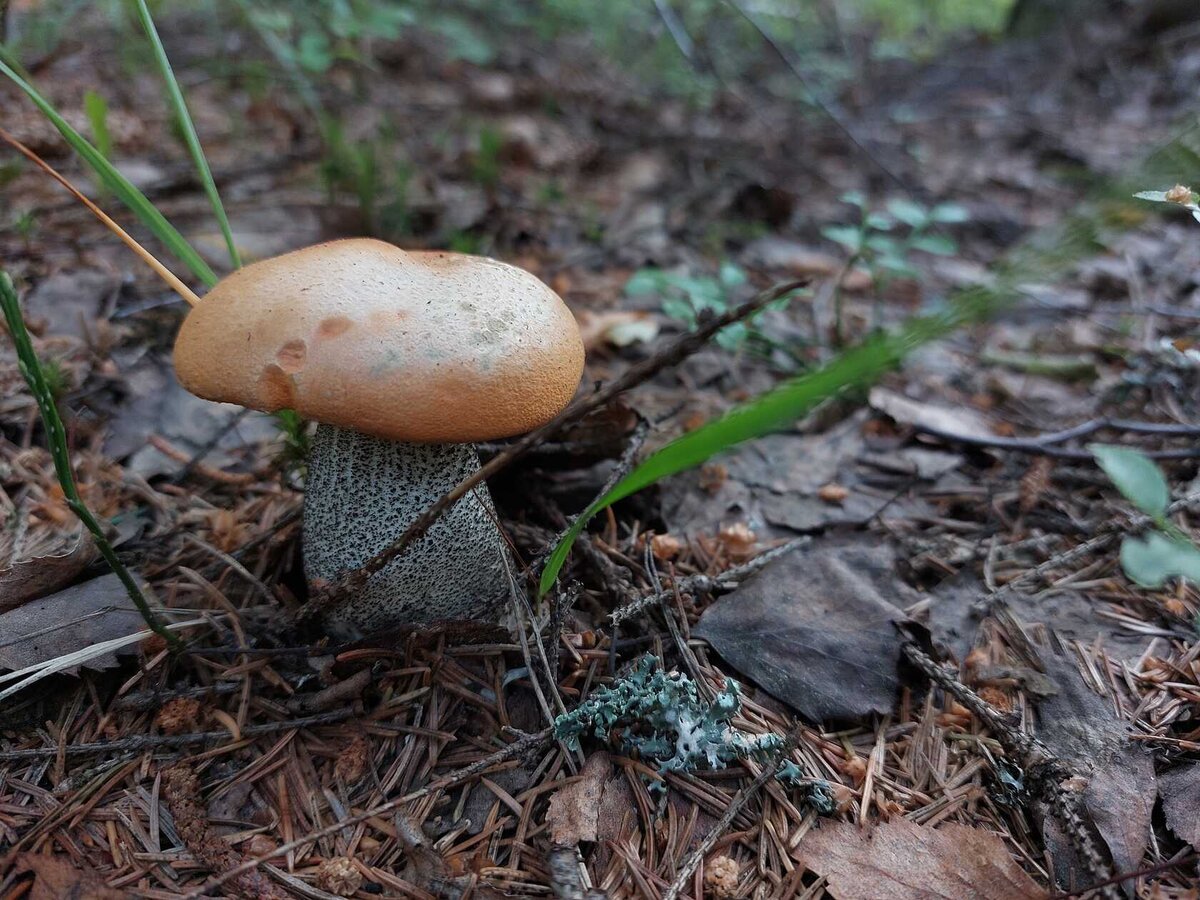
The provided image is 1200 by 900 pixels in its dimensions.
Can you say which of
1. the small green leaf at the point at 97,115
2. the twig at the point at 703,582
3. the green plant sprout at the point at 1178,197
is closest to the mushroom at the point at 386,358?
the twig at the point at 703,582

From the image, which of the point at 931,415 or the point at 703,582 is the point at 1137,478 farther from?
the point at 931,415

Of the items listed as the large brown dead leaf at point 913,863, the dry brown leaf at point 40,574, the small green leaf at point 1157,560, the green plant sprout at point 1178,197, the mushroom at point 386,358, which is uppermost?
the green plant sprout at point 1178,197

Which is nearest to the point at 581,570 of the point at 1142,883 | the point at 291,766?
the point at 291,766

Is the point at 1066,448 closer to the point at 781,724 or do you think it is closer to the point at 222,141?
the point at 781,724

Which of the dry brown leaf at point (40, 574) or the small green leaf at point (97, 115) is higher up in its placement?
the small green leaf at point (97, 115)

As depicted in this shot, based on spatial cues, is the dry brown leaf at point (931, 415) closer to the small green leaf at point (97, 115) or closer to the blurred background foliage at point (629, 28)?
the blurred background foliage at point (629, 28)

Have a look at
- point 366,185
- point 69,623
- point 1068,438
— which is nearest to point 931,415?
point 1068,438

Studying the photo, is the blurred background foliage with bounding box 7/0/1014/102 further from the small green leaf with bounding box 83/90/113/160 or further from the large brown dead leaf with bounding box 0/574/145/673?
the large brown dead leaf with bounding box 0/574/145/673

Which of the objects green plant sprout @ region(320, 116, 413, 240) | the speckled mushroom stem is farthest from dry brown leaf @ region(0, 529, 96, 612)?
green plant sprout @ region(320, 116, 413, 240)
